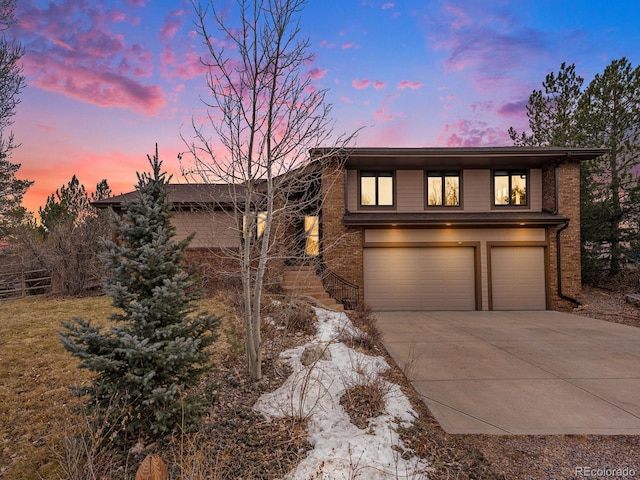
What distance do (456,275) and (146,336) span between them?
39.0 feet

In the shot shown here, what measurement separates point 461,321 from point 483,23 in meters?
9.61

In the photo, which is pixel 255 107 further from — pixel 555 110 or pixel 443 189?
pixel 555 110

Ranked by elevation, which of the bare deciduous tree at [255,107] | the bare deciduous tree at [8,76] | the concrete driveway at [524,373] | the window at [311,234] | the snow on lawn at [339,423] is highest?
the bare deciduous tree at [8,76]

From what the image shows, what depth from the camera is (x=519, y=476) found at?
9.56 feet

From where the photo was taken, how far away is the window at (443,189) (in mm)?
13023

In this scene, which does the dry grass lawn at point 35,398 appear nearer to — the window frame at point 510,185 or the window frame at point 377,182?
the window frame at point 377,182

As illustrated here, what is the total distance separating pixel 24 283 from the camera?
489 inches

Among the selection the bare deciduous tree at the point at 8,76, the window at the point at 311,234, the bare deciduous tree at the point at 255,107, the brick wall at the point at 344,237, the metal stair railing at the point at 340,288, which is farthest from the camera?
the brick wall at the point at 344,237

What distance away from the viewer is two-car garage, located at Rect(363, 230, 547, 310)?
12367 millimetres

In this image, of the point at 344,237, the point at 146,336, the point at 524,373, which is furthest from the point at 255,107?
the point at 344,237

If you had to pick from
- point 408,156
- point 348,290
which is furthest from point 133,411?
point 408,156

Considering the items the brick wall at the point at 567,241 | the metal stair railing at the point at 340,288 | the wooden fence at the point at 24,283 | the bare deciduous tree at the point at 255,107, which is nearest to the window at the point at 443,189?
the brick wall at the point at 567,241

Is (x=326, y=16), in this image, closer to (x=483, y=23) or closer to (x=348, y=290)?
(x=483, y=23)

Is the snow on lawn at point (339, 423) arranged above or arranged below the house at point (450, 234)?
below
